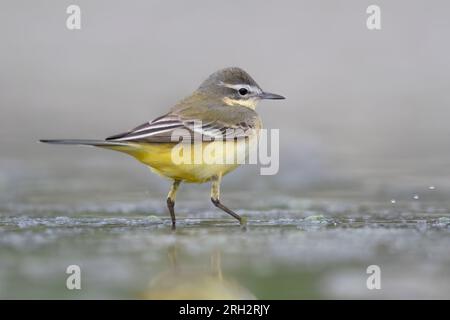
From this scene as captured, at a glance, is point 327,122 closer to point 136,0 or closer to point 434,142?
point 434,142

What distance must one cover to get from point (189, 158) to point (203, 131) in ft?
1.33

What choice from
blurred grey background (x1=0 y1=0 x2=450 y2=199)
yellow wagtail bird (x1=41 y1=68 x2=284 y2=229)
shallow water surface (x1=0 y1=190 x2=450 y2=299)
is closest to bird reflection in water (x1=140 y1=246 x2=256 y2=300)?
shallow water surface (x1=0 y1=190 x2=450 y2=299)

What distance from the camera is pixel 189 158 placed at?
29.9 ft

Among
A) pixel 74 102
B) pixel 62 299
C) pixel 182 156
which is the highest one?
pixel 74 102

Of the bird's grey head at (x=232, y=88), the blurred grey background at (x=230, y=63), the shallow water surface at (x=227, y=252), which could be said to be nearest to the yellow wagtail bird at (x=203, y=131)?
the bird's grey head at (x=232, y=88)

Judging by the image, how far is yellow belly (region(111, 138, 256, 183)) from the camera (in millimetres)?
8984

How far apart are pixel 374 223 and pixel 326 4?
1296cm

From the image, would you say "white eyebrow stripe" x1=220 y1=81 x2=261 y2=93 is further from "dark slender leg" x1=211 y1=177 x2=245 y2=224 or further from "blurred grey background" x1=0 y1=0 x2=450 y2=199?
"blurred grey background" x1=0 y1=0 x2=450 y2=199

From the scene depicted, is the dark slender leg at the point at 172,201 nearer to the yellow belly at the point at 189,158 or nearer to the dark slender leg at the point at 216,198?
the yellow belly at the point at 189,158

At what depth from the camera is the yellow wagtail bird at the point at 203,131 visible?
8.89 metres

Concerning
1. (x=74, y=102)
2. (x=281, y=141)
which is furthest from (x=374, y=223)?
(x=74, y=102)

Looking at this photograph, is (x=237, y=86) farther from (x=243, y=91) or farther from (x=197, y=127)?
(x=197, y=127)

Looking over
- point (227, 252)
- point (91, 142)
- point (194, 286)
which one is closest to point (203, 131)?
point (91, 142)

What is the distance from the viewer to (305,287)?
6.22 metres
